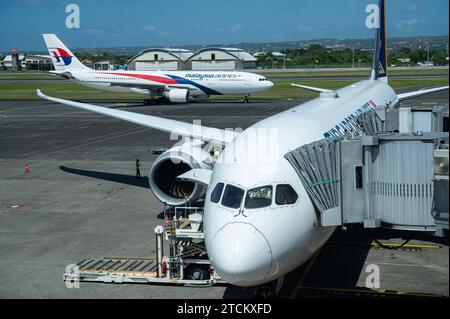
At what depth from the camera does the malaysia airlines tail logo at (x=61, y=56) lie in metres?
69.1

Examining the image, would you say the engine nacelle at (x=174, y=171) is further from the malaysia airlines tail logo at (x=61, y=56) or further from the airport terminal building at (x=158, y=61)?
the airport terminal building at (x=158, y=61)

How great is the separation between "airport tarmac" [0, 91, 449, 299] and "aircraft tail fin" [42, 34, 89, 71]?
29.4 metres

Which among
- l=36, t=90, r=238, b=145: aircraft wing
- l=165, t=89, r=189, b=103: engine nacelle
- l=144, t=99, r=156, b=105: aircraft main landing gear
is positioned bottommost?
l=36, t=90, r=238, b=145: aircraft wing

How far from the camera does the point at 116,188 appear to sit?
87.1 feet

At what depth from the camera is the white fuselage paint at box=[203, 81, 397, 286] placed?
35.1 feet

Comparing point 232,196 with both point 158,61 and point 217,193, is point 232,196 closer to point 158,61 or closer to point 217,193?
point 217,193

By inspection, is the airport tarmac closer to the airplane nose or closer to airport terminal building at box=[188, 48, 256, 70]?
the airplane nose

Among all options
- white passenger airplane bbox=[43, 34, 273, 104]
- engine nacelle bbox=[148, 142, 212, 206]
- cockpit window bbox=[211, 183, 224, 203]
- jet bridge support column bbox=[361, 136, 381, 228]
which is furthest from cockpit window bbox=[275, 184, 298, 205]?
white passenger airplane bbox=[43, 34, 273, 104]

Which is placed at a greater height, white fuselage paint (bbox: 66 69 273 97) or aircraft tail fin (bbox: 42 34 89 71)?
aircraft tail fin (bbox: 42 34 89 71)

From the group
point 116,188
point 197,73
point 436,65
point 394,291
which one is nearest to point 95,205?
point 116,188

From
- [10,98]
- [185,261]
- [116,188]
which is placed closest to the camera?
[185,261]

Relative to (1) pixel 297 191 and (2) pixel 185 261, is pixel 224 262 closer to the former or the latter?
(1) pixel 297 191
